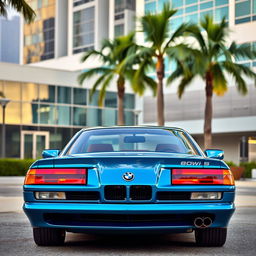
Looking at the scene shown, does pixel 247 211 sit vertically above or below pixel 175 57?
below

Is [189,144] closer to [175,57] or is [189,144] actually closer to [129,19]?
[175,57]

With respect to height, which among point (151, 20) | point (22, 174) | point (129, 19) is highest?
point (129, 19)

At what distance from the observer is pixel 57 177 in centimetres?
642

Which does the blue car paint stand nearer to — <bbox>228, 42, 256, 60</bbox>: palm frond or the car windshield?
the car windshield

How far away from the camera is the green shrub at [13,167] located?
33.2 m

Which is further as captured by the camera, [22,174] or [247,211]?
[22,174]

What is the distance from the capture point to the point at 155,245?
7.13 meters

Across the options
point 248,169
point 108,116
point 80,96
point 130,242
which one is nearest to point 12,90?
point 80,96

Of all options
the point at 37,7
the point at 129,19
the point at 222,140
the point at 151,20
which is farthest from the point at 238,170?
the point at 37,7

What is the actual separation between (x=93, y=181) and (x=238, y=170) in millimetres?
29540

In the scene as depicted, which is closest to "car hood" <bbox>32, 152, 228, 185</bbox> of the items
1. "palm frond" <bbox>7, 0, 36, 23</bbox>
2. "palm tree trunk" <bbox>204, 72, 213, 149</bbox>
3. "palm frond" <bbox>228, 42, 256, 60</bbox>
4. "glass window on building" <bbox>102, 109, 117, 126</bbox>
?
"palm frond" <bbox>7, 0, 36, 23</bbox>

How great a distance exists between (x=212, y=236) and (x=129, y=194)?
Result: 113 centimetres

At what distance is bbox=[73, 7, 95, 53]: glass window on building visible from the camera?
66.9 metres

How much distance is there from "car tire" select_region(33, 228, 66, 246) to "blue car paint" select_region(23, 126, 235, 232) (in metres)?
0.34
